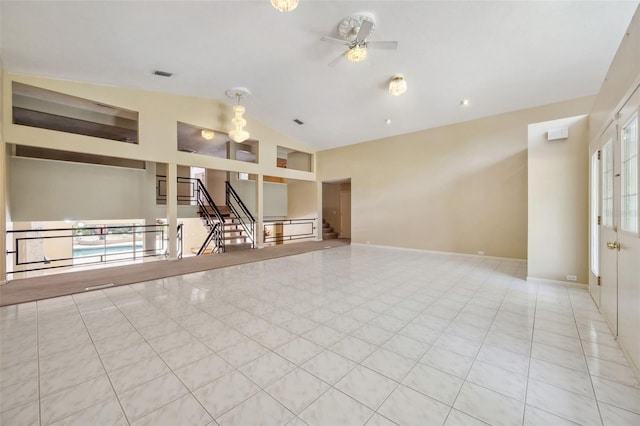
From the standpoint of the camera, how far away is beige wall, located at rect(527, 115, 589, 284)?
3.85 metres

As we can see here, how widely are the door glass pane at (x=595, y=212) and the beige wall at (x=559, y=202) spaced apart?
1.15 ft

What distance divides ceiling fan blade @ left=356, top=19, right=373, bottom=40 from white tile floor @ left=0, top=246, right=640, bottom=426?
384 cm

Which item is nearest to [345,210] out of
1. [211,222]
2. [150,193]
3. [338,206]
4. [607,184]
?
[338,206]

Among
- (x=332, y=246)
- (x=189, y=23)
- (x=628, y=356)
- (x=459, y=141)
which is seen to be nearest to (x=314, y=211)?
(x=332, y=246)

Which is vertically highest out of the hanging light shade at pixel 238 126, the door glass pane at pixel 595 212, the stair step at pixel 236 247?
the hanging light shade at pixel 238 126

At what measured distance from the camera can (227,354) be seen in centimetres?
213

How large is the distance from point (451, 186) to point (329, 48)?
4635 mm

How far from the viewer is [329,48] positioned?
14.5 feet

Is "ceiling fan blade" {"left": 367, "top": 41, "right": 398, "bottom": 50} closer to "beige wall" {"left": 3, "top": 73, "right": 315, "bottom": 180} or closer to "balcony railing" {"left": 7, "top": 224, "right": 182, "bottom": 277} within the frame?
"beige wall" {"left": 3, "top": 73, "right": 315, "bottom": 180}

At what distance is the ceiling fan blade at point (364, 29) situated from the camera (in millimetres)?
3428

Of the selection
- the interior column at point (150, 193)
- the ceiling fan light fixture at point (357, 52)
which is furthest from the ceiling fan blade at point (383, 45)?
the interior column at point (150, 193)

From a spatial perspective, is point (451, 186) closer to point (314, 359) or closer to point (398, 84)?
Result: point (398, 84)

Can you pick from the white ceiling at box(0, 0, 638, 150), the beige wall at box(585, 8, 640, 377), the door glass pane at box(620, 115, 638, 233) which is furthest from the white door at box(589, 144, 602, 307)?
the white ceiling at box(0, 0, 638, 150)

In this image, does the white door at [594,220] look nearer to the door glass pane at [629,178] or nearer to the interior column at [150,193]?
the door glass pane at [629,178]
